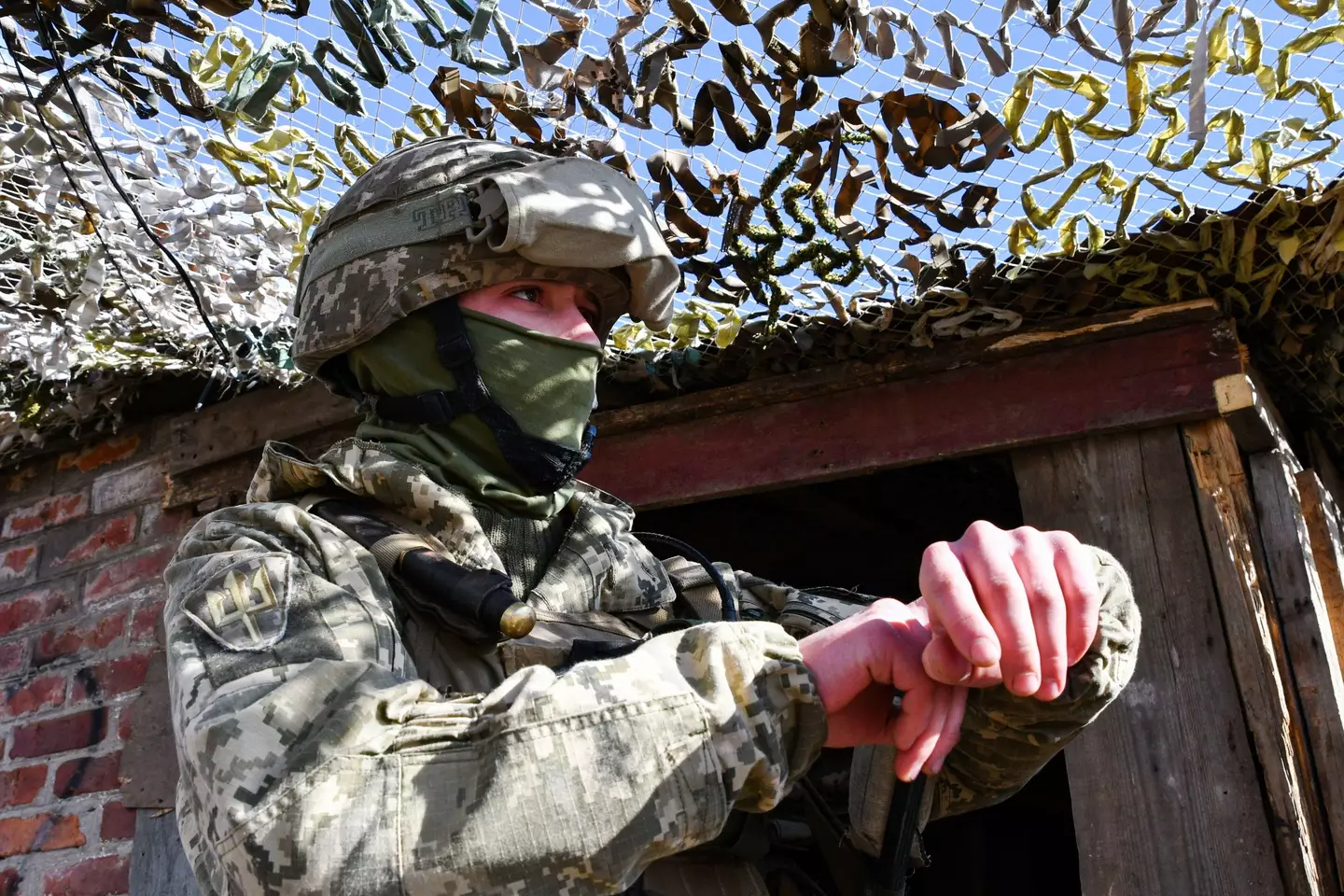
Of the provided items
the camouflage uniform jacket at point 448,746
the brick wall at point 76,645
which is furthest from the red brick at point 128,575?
the camouflage uniform jacket at point 448,746

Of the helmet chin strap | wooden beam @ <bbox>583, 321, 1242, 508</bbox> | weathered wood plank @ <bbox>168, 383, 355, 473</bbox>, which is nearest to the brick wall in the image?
weathered wood plank @ <bbox>168, 383, 355, 473</bbox>

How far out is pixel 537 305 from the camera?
191 centimetres

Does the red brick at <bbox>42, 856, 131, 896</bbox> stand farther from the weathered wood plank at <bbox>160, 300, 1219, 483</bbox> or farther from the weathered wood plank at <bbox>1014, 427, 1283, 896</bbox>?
the weathered wood plank at <bbox>1014, 427, 1283, 896</bbox>

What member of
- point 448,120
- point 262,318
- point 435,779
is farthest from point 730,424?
point 435,779

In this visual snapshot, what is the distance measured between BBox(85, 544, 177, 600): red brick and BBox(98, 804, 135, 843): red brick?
0.58 m

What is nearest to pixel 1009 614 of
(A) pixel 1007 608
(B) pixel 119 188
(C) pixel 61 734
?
(A) pixel 1007 608

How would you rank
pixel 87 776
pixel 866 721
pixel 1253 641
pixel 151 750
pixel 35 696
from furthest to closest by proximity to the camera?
pixel 35 696
pixel 87 776
pixel 151 750
pixel 1253 641
pixel 866 721

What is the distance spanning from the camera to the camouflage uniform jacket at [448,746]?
1.04 m

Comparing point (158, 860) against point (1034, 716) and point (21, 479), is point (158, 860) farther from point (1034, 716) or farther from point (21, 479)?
point (1034, 716)

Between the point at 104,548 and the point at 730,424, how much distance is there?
1855mm

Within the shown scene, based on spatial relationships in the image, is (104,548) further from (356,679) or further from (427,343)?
(356,679)

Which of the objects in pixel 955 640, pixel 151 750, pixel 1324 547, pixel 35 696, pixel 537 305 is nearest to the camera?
pixel 955 640

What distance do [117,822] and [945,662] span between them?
8.46 ft

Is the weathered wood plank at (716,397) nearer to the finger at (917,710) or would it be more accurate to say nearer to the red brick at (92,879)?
the red brick at (92,879)
